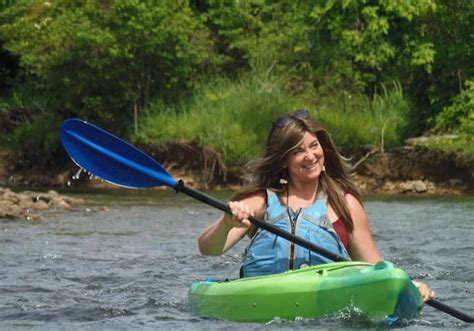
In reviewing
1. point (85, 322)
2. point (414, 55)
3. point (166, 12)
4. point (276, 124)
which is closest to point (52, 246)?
point (85, 322)

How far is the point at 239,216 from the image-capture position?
639 cm

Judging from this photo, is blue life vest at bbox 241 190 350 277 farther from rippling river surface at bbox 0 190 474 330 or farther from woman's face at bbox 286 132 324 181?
rippling river surface at bbox 0 190 474 330

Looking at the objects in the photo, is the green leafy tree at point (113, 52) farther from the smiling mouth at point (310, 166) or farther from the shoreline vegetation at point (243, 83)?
the smiling mouth at point (310, 166)

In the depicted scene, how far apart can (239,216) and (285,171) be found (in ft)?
1.65

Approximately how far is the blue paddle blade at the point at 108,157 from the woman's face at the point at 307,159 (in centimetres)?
79

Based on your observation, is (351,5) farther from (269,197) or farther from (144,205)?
(269,197)

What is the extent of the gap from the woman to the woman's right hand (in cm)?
14

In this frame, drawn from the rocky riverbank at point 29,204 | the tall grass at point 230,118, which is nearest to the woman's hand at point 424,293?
the rocky riverbank at point 29,204

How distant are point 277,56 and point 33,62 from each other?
535 cm

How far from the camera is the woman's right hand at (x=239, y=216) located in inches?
252

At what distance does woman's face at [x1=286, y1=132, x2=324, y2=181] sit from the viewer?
21.6 ft

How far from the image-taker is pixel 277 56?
27.8m

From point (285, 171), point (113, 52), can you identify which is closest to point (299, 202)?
point (285, 171)

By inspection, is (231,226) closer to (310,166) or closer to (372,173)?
(310,166)
